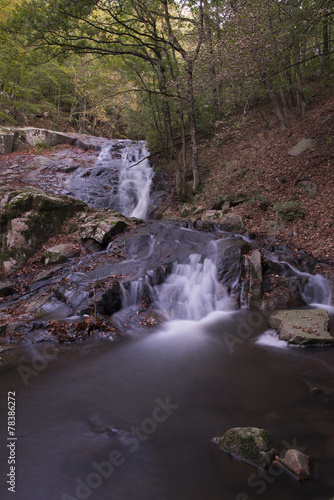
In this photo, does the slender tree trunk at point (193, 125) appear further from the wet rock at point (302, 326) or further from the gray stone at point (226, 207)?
the wet rock at point (302, 326)

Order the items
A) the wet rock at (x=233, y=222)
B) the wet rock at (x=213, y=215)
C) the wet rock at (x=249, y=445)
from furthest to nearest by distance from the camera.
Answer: the wet rock at (x=213, y=215) → the wet rock at (x=233, y=222) → the wet rock at (x=249, y=445)

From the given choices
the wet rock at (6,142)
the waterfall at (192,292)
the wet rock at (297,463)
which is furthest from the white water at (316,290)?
the wet rock at (6,142)

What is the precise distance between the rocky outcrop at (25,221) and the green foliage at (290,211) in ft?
25.2

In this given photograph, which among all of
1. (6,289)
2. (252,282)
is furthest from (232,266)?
(6,289)

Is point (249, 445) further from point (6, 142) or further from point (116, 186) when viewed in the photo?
point (6, 142)

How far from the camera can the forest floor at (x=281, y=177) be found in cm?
840

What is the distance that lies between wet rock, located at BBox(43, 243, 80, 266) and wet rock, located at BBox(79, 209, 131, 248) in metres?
0.63

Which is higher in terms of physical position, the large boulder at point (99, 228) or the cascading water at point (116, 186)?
the cascading water at point (116, 186)

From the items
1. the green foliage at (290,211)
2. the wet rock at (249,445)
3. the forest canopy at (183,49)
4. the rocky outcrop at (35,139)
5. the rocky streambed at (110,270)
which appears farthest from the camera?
the rocky outcrop at (35,139)

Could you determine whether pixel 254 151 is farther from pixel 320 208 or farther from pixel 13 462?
pixel 13 462

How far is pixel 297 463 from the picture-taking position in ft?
7.86

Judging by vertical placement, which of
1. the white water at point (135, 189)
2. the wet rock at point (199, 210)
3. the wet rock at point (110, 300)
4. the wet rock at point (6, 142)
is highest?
the wet rock at point (6, 142)

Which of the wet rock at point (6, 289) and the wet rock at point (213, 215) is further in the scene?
the wet rock at point (213, 215)

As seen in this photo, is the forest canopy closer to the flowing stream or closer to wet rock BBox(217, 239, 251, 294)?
wet rock BBox(217, 239, 251, 294)
